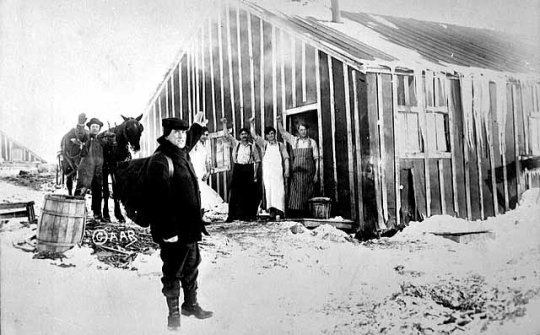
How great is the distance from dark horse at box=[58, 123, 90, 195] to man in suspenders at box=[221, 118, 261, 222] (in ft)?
3.37

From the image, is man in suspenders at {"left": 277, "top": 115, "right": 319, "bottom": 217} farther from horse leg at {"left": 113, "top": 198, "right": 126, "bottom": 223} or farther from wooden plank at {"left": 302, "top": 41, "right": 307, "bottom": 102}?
horse leg at {"left": 113, "top": 198, "right": 126, "bottom": 223}

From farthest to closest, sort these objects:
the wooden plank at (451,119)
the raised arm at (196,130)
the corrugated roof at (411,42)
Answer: the wooden plank at (451,119) → the corrugated roof at (411,42) → the raised arm at (196,130)

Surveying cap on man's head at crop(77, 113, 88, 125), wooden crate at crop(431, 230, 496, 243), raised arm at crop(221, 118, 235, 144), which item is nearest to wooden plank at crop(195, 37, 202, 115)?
raised arm at crop(221, 118, 235, 144)

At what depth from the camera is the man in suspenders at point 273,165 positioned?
13.4 ft

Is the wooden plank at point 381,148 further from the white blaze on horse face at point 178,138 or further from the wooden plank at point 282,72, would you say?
the white blaze on horse face at point 178,138

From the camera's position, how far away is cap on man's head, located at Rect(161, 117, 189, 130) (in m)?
3.86

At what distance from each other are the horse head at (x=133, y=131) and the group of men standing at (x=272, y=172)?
0.62 meters

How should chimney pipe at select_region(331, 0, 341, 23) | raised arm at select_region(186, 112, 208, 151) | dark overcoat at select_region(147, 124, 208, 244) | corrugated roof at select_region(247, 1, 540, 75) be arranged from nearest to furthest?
dark overcoat at select_region(147, 124, 208, 244)
raised arm at select_region(186, 112, 208, 151)
corrugated roof at select_region(247, 1, 540, 75)
chimney pipe at select_region(331, 0, 341, 23)

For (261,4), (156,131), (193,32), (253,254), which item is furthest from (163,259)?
(261,4)

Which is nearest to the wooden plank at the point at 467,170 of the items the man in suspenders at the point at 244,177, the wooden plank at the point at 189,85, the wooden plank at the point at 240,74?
the man in suspenders at the point at 244,177

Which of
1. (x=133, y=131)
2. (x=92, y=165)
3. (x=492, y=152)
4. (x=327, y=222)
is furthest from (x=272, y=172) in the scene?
(x=492, y=152)

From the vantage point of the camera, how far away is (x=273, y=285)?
12.6ft

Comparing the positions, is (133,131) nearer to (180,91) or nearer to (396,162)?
(180,91)

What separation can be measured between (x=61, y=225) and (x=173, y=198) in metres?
0.79
